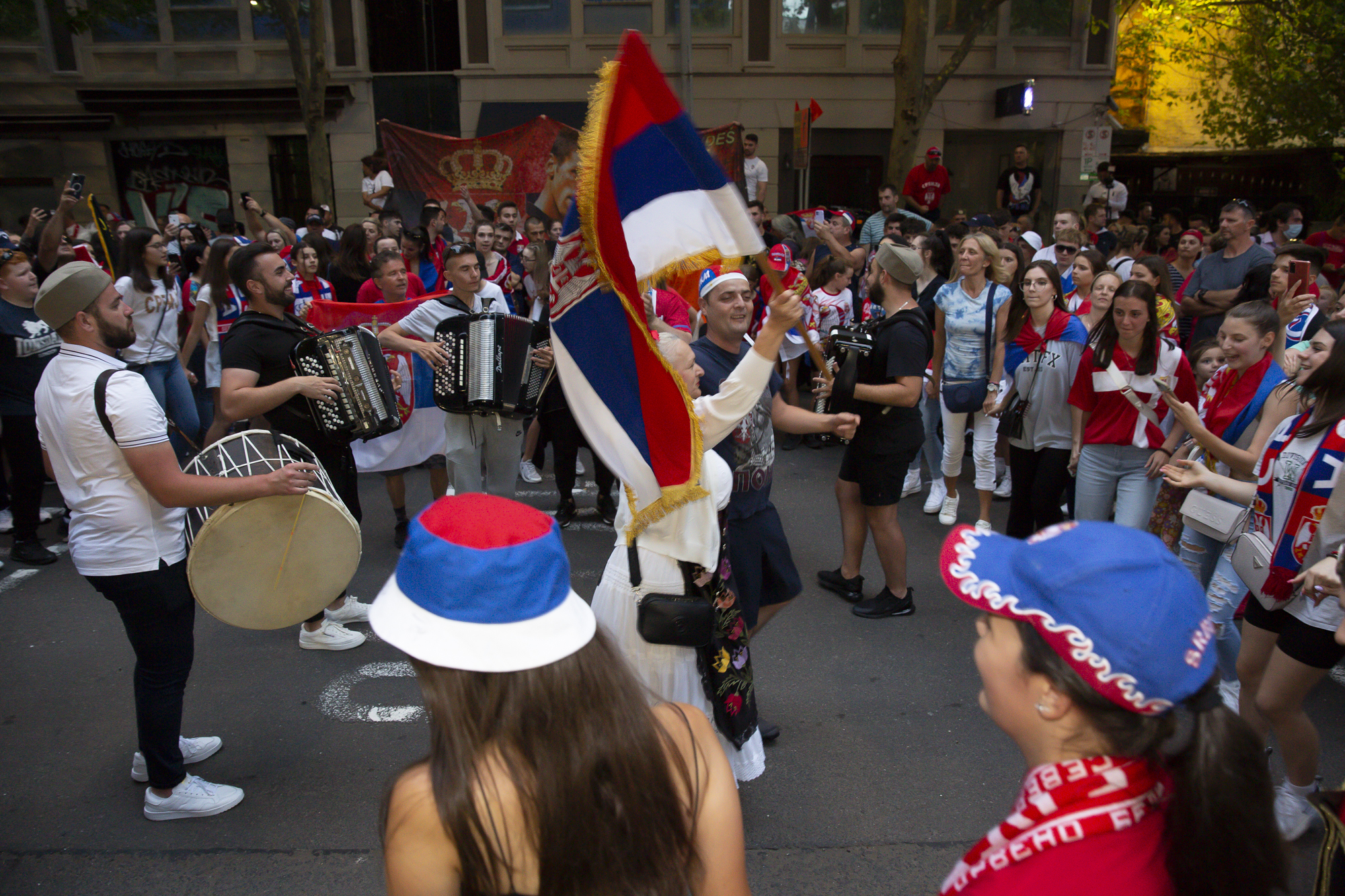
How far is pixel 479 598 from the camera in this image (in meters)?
1.29

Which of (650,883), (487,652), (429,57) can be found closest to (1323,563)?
(650,883)

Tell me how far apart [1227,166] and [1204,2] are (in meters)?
4.52

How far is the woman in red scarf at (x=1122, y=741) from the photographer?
121cm

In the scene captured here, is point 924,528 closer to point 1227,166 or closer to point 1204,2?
point 1204,2

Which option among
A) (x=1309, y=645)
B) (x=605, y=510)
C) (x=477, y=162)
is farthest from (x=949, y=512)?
(x=477, y=162)

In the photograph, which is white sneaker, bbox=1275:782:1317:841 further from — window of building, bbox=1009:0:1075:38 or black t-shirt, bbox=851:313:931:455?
window of building, bbox=1009:0:1075:38

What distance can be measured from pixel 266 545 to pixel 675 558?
1780mm

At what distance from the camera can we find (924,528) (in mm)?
6312

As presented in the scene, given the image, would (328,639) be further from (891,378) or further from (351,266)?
(351,266)

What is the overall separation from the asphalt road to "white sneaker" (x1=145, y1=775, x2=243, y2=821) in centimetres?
4

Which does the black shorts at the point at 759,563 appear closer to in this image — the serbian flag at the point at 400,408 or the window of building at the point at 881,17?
the serbian flag at the point at 400,408

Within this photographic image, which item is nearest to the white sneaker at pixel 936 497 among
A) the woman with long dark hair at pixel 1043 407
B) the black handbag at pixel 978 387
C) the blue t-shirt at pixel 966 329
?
the black handbag at pixel 978 387

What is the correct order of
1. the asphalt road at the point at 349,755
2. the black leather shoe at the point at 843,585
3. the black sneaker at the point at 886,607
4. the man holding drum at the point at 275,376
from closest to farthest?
the asphalt road at the point at 349,755
the man holding drum at the point at 275,376
the black sneaker at the point at 886,607
the black leather shoe at the point at 843,585

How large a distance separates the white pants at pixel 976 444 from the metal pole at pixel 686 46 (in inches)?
493
